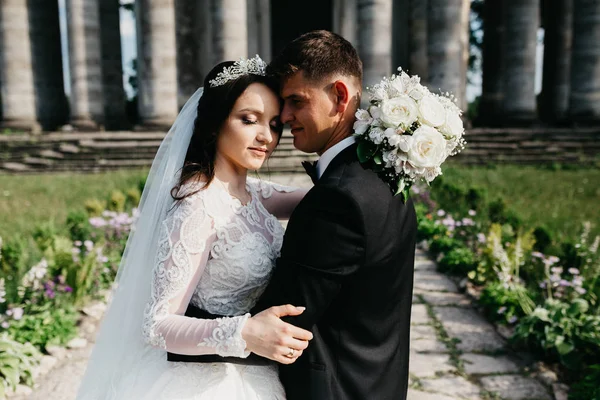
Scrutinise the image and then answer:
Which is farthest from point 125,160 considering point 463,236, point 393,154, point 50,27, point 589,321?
point 393,154

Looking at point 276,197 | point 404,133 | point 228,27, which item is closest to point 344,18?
point 228,27

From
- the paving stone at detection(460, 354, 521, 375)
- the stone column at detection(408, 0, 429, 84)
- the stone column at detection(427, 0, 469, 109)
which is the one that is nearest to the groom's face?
the paving stone at detection(460, 354, 521, 375)

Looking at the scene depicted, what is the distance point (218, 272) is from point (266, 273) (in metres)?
0.19

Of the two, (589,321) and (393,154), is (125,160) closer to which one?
(589,321)

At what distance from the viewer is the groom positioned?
181cm

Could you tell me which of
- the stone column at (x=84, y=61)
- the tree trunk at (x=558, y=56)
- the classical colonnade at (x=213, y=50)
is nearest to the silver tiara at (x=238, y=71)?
the classical colonnade at (x=213, y=50)

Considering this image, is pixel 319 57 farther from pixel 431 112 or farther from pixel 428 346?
pixel 428 346

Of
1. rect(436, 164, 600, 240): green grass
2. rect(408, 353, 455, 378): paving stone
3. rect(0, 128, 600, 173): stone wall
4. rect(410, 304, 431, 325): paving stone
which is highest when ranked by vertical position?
rect(0, 128, 600, 173): stone wall

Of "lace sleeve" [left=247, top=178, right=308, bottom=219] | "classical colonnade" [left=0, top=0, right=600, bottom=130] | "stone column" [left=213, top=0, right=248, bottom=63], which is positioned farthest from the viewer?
"classical colonnade" [left=0, top=0, right=600, bottom=130]

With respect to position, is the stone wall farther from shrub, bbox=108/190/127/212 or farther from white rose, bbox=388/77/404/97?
white rose, bbox=388/77/404/97

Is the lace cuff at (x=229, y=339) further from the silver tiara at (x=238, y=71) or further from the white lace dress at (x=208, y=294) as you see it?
the silver tiara at (x=238, y=71)

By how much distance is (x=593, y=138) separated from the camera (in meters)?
17.3

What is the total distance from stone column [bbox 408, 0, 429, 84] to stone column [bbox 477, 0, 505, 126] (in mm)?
2593

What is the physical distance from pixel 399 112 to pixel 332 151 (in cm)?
29
